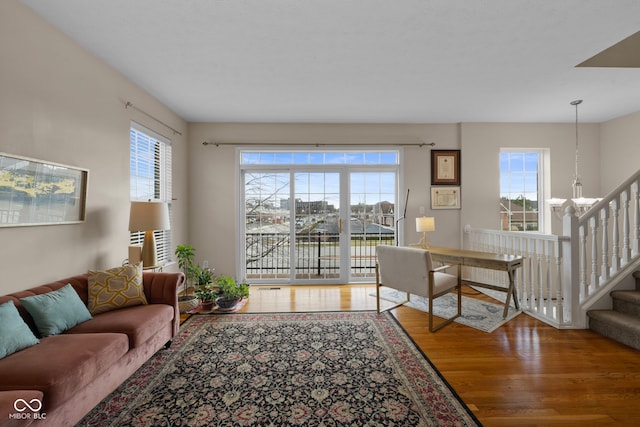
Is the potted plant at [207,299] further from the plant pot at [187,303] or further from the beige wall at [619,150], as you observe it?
Answer: the beige wall at [619,150]

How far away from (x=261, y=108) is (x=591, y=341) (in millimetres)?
4646

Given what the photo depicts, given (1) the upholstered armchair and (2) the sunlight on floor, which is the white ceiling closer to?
(1) the upholstered armchair

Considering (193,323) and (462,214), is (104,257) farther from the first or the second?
(462,214)

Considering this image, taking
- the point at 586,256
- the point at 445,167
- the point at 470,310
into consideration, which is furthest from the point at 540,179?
the point at 470,310

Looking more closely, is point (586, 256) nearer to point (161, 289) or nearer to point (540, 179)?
point (540, 179)

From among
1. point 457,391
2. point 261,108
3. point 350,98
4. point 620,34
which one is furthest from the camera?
point 261,108

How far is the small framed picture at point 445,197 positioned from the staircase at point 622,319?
226 cm

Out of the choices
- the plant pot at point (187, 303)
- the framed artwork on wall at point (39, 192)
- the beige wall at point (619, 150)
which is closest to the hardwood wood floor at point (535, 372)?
the plant pot at point (187, 303)

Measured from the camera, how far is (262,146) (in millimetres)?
4707

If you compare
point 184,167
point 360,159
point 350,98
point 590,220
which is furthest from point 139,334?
point 590,220

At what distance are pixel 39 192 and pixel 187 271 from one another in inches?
93.3

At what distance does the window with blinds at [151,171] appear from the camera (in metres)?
3.36

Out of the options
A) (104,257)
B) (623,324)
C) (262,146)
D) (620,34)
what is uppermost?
(620,34)

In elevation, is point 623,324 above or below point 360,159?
below
